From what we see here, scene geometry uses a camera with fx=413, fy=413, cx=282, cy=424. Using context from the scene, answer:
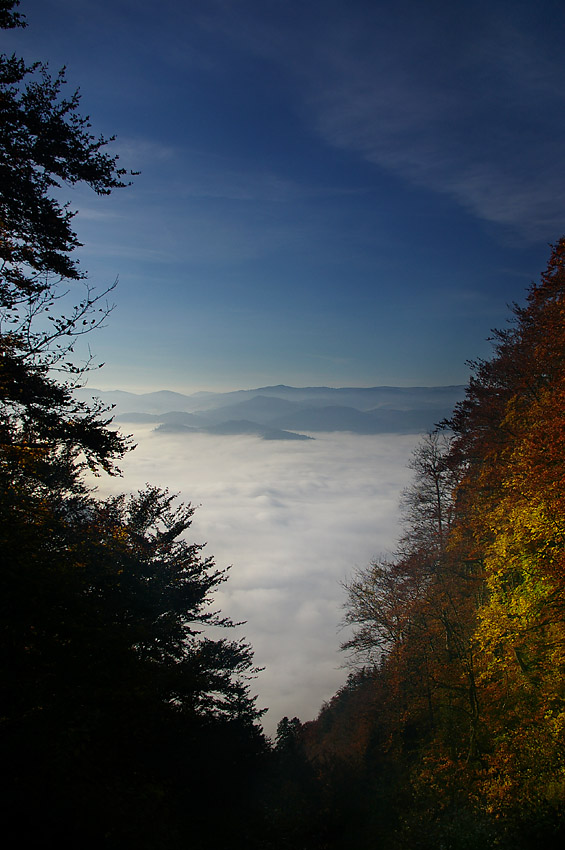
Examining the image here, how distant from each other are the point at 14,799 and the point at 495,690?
44.5 feet

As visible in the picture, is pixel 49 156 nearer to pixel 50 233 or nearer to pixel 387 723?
pixel 50 233

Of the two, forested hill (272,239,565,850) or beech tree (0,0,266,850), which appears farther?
forested hill (272,239,565,850)

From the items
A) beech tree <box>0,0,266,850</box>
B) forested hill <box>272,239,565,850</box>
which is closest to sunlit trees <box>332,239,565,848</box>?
forested hill <box>272,239,565,850</box>

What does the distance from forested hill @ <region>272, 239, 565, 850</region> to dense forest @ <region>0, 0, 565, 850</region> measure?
3.7 inches

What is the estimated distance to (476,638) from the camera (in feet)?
38.4

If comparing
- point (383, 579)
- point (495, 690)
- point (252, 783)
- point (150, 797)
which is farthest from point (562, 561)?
point (252, 783)

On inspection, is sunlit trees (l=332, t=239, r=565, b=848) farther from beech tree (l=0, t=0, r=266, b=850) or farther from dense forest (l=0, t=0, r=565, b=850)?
beech tree (l=0, t=0, r=266, b=850)

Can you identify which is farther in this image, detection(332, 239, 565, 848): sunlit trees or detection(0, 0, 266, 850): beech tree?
detection(332, 239, 565, 848): sunlit trees

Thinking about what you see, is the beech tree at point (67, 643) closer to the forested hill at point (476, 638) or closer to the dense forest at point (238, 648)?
the dense forest at point (238, 648)

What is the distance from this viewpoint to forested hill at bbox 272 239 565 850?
33.2 feet

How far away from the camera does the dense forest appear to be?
5.64 meters

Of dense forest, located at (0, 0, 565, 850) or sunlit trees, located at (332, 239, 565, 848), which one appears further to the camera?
sunlit trees, located at (332, 239, 565, 848)

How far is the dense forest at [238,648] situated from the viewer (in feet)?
18.5

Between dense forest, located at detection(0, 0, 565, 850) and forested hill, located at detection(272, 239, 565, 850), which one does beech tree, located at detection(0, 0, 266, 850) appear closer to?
dense forest, located at detection(0, 0, 565, 850)
